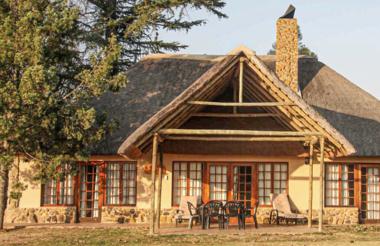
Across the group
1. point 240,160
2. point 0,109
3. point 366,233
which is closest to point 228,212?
point 240,160

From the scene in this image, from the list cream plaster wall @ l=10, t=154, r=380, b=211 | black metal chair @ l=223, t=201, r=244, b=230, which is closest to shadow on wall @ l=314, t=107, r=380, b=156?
cream plaster wall @ l=10, t=154, r=380, b=211

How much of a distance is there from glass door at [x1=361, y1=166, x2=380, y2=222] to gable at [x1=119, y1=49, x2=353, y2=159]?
2.69m

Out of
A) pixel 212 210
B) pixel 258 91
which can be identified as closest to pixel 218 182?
pixel 212 210

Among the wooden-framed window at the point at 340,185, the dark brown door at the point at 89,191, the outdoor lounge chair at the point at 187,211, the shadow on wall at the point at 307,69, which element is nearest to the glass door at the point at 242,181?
the outdoor lounge chair at the point at 187,211

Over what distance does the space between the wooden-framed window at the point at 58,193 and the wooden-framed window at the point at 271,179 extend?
5.63 meters

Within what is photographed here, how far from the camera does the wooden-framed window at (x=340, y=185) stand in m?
18.5

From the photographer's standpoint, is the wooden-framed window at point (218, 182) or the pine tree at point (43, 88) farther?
the wooden-framed window at point (218, 182)

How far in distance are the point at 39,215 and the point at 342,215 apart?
29.2ft

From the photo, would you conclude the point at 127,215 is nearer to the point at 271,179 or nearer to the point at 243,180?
the point at 243,180

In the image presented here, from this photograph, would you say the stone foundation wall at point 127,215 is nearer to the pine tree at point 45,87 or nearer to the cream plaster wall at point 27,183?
the cream plaster wall at point 27,183

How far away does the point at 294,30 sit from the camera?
64.2ft

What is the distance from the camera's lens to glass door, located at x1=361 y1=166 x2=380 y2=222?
18.6 metres

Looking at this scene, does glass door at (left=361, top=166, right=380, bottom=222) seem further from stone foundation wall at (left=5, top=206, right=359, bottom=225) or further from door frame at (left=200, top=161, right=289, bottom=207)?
door frame at (left=200, top=161, right=289, bottom=207)

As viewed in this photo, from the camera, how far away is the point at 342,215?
719 inches
